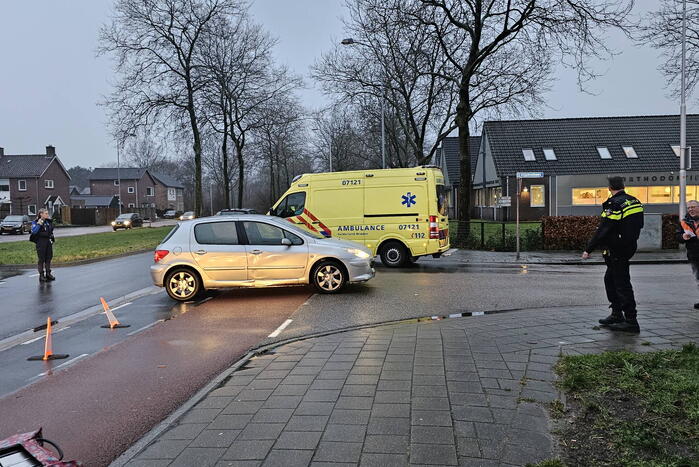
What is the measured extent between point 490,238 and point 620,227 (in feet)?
42.8

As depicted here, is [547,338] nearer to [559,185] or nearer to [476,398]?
[476,398]

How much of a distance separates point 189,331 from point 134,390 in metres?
2.37

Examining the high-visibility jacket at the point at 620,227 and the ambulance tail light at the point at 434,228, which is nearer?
the high-visibility jacket at the point at 620,227

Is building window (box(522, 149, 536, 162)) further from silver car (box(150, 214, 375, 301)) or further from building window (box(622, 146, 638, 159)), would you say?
silver car (box(150, 214, 375, 301))

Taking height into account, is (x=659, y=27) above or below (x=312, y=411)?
above

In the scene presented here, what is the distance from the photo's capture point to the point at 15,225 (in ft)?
144

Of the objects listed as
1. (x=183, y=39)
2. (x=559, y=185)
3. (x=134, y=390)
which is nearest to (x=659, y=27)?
(x=559, y=185)

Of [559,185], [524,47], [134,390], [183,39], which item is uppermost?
[183,39]

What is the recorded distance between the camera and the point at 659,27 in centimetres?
1861

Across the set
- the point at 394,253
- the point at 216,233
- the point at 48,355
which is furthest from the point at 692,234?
the point at 48,355

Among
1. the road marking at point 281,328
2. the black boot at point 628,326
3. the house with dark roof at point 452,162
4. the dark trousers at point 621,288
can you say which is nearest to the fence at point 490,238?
the dark trousers at point 621,288

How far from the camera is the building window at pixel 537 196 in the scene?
34969 mm

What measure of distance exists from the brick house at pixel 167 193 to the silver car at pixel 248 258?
95.7 meters

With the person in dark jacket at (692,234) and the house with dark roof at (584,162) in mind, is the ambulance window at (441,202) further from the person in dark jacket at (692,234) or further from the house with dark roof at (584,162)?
the house with dark roof at (584,162)
